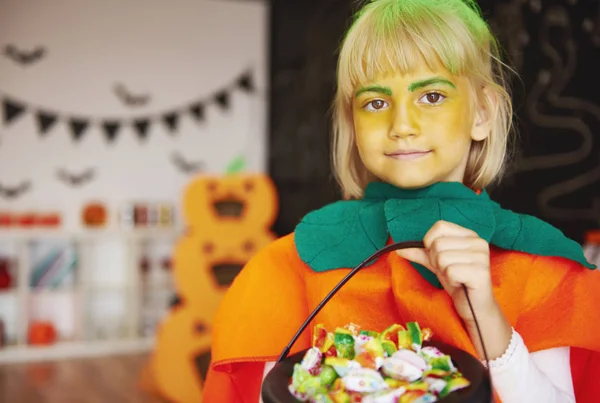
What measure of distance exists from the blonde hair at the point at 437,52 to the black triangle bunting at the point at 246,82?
3.82 metres

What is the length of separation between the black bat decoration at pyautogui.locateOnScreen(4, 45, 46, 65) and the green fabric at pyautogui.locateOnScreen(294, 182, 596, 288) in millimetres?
3907

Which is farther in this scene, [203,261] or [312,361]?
[203,261]

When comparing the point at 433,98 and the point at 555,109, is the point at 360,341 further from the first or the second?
the point at 555,109

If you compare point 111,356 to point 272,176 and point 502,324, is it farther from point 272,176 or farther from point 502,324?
point 502,324

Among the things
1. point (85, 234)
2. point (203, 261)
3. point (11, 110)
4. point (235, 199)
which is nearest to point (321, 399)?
point (203, 261)

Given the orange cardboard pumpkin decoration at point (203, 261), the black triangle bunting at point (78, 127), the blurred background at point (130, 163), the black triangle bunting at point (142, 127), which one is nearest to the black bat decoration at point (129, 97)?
the blurred background at point (130, 163)

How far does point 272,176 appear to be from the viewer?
13.7 ft

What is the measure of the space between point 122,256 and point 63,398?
4.73 feet

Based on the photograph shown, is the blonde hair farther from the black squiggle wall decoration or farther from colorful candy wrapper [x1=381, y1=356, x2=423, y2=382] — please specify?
the black squiggle wall decoration

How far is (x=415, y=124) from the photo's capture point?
2.36ft

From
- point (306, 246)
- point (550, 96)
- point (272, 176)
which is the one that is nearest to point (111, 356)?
point (272, 176)

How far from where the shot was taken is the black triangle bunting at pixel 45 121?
163 inches

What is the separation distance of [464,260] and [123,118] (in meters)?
4.01

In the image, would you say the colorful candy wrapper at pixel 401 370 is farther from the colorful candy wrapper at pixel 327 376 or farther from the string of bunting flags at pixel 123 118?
the string of bunting flags at pixel 123 118
